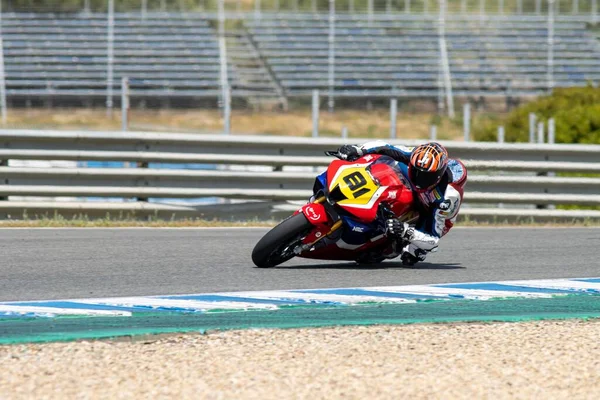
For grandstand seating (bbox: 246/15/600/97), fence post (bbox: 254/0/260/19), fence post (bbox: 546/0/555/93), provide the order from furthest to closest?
fence post (bbox: 254/0/260/19), fence post (bbox: 546/0/555/93), grandstand seating (bbox: 246/15/600/97)

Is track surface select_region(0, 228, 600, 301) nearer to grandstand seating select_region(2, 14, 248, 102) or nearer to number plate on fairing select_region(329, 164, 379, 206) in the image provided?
number plate on fairing select_region(329, 164, 379, 206)

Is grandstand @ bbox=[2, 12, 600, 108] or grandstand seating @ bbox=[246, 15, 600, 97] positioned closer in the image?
grandstand @ bbox=[2, 12, 600, 108]

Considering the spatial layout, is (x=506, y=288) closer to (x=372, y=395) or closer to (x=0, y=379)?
(x=372, y=395)

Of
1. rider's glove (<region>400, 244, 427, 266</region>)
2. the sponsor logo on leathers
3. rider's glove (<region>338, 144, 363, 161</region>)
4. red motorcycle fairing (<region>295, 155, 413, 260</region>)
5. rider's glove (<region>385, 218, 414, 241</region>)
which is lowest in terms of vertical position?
rider's glove (<region>400, 244, 427, 266</region>)

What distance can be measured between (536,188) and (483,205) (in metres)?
0.73

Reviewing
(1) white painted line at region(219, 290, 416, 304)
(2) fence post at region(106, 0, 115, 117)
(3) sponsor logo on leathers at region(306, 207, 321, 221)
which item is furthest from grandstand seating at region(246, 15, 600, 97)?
(1) white painted line at region(219, 290, 416, 304)

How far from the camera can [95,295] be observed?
7.13 metres

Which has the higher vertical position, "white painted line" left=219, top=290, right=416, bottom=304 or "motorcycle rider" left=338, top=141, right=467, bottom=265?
"motorcycle rider" left=338, top=141, right=467, bottom=265

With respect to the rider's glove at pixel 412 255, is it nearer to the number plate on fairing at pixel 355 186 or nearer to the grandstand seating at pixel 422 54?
the number plate on fairing at pixel 355 186

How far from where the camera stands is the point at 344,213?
8273mm

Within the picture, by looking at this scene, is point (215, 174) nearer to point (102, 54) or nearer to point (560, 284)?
point (560, 284)

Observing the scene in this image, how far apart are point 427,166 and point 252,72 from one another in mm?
29191

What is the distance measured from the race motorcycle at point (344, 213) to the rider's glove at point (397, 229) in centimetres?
6

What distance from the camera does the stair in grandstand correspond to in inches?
1374
